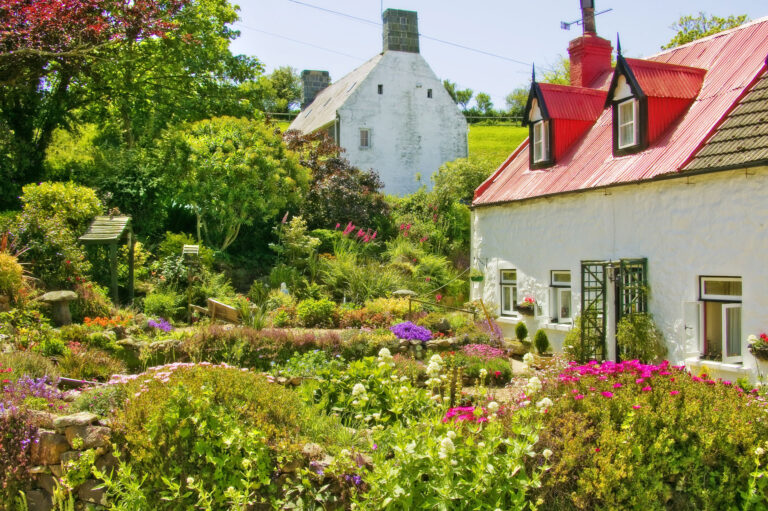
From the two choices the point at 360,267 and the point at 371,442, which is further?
the point at 360,267

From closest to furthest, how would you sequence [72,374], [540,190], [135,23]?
[72,374] < [540,190] < [135,23]

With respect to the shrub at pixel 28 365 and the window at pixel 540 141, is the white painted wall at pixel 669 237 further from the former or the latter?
the shrub at pixel 28 365

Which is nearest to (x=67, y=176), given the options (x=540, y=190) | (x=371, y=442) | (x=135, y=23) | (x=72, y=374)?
(x=135, y=23)

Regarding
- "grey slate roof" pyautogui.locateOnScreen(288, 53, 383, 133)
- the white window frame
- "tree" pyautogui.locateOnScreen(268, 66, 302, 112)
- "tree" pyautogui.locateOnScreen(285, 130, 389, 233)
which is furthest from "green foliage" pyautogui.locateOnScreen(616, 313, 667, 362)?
"tree" pyautogui.locateOnScreen(268, 66, 302, 112)

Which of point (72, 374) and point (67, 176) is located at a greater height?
point (67, 176)

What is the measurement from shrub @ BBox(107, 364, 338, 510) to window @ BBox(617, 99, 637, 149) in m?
9.18

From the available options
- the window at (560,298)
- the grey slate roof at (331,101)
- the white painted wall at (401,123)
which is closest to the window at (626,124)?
the window at (560,298)

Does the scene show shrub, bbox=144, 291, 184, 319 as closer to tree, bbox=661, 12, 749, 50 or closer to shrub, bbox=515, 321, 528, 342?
shrub, bbox=515, 321, 528, 342

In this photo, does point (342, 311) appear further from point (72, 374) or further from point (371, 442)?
point (371, 442)

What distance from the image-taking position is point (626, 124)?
12.2m

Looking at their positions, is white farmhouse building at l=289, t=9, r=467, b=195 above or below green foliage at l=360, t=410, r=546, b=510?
above

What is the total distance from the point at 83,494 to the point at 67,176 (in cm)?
1463

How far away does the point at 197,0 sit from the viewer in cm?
2134

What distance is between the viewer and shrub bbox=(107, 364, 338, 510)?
16.9 feet
